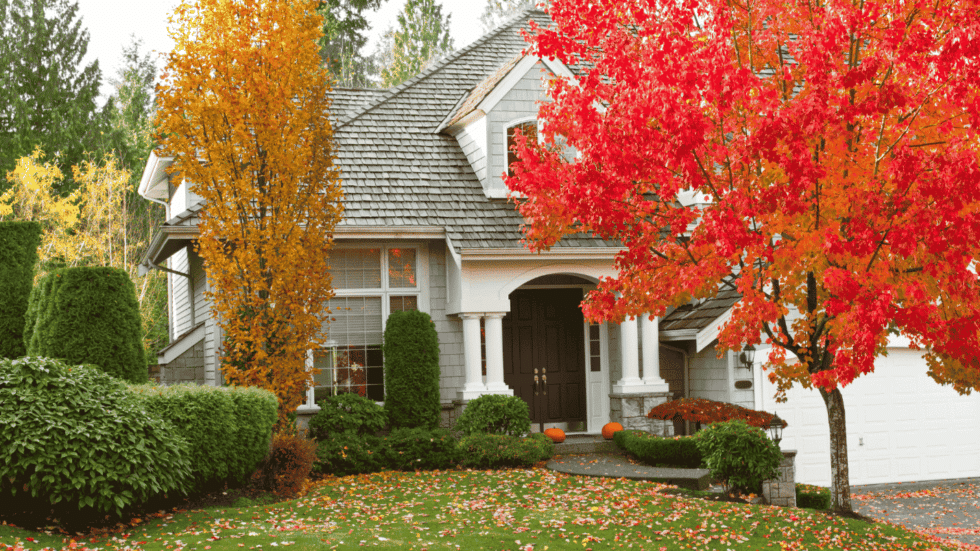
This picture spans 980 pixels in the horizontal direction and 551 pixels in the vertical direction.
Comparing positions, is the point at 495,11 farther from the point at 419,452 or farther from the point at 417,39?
the point at 419,452

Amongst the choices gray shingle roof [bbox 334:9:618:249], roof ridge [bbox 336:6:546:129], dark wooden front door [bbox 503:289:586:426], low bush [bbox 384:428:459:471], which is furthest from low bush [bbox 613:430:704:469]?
roof ridge [bbox 336:6:546:129]

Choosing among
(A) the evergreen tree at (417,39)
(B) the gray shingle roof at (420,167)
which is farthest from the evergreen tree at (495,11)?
(B) the gray shingle roof at (420,167)

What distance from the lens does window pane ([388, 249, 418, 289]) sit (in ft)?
42.3

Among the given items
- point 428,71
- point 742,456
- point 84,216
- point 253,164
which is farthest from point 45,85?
point 742,456

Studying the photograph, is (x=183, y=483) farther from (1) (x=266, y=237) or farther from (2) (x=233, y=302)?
(1) (x=266, y=237)

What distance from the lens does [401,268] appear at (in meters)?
13.0

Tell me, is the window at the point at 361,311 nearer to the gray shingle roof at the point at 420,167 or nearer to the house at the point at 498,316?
the house at the point at 498,316

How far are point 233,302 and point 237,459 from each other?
7.11 feet

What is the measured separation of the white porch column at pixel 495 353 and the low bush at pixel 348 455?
6.73 ft

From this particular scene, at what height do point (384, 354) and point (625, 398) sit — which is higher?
point (384, 354)

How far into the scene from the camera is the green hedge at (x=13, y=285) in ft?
36.5

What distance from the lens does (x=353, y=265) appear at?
1274 cm

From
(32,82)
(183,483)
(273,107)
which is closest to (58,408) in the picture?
(183,483)

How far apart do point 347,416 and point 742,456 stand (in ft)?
17.7
